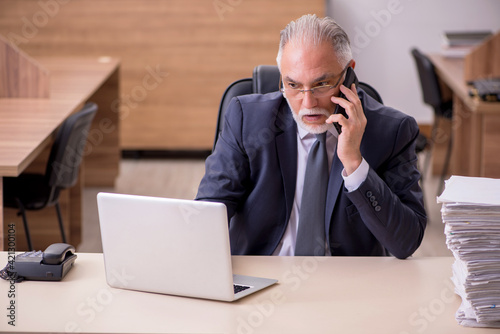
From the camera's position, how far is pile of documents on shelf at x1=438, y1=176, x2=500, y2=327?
4.51ft

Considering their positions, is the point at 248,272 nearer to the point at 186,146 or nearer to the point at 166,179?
the point at 166,179

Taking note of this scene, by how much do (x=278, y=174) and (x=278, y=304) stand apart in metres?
0.50

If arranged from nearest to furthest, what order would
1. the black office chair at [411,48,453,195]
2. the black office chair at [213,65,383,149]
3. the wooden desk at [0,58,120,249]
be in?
the black office chair at [213,65,383,149] → the wooden desk at [0,58,120,249] → the black office chair at [411,48,453,195]

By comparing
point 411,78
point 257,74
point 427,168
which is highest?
point 257,74

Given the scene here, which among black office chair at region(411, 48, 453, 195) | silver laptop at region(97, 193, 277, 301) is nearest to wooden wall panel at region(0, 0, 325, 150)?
black office chair at region(411, 48, 453, 195)

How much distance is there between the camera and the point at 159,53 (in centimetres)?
529

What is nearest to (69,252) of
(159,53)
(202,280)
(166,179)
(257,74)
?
(202,280)

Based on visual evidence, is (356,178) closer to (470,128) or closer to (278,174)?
(278,174)

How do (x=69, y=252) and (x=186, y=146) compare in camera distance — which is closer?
(x=69, y=252)

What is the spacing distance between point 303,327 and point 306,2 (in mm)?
4160

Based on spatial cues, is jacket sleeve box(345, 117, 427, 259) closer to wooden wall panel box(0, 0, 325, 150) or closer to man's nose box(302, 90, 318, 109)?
man's nose box(302, 90, 318, 109)

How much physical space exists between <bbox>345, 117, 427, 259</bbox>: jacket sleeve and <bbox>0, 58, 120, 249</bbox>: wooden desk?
1.18 m

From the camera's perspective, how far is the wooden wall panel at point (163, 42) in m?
5.20

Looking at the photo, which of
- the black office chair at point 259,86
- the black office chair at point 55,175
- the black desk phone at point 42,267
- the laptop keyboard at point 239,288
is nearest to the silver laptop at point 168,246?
the laptop keyboard at point 239,288
